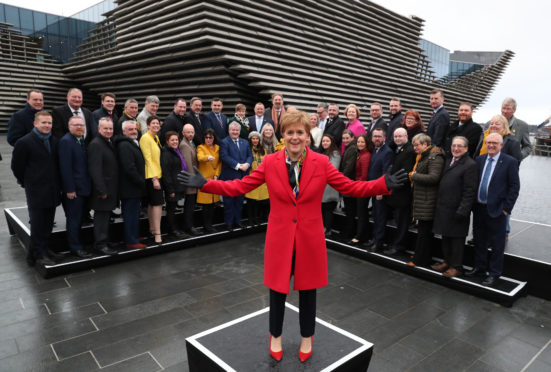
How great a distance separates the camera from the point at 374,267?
4227 millimetres

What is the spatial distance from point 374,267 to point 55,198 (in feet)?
12.1

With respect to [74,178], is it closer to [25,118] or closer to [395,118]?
[25,118]

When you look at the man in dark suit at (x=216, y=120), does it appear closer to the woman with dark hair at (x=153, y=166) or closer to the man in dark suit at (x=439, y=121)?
the woman with dark hair at (x=153, y=166)

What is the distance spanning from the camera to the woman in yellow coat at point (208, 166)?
5008 millimetres

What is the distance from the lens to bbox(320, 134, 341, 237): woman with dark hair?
4.73 meters

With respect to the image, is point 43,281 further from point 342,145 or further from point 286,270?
point 342,145

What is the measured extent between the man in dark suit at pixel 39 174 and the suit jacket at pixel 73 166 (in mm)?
85

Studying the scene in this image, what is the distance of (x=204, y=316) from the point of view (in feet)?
9.90

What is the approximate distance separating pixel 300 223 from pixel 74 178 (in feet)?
10.1

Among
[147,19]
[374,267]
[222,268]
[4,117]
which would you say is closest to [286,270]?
[222,268]

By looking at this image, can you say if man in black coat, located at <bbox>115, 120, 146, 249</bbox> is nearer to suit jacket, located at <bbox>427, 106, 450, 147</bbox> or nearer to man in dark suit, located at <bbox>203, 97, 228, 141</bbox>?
man in dark suit, located at <bbox>203, 97, 228, 141</bbox>

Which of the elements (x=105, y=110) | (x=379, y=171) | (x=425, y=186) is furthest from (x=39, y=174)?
(x=425, y=186)

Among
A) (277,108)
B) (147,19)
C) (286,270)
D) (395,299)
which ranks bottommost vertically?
(395,299)

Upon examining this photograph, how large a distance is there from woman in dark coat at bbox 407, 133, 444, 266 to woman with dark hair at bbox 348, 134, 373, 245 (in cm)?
73
